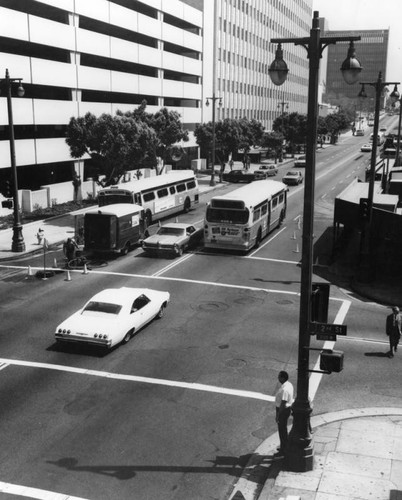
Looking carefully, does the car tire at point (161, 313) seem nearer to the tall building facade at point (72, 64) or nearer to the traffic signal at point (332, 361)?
the traffic signal at point (332, 361)

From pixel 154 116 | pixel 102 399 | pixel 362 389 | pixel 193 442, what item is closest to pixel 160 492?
pixel 193 442

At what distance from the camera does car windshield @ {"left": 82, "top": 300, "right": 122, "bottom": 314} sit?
18.6 m

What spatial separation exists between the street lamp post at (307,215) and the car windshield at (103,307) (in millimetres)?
8058

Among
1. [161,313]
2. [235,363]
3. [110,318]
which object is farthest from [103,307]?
[235,363]

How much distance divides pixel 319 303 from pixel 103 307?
28.6 ft

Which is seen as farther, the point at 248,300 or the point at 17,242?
the point at 17,242

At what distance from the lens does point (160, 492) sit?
35.6 ft

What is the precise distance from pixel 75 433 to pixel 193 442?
104 inches

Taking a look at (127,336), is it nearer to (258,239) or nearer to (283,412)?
(283,412)

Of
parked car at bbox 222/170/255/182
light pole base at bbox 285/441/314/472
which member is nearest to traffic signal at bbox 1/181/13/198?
light pole base at bbox 285/441/314/472

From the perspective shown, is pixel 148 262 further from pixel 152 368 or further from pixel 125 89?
pixel 125 89

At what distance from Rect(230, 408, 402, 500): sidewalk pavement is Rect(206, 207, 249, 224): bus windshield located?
18.2 metres

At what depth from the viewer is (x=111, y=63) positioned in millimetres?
64375

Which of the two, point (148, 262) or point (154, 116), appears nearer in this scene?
point (148, 262)
